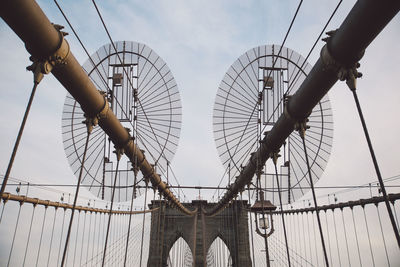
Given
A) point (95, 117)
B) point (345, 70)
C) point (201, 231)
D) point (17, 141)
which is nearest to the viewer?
point (17, 141)

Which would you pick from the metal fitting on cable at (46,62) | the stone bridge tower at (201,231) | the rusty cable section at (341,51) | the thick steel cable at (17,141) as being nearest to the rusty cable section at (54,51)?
the metal fitting on cable at (46,62)

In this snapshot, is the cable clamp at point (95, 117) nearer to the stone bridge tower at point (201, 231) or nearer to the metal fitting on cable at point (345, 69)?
the metal fitting on cable at point (345, 69)

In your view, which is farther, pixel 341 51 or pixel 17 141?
pixel 341 51

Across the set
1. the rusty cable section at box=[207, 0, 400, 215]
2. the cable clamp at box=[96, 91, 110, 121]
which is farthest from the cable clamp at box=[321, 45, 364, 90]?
the cable clamp at box=[96, 91, 110, 121]

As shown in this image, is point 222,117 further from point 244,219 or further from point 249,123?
point 244,219

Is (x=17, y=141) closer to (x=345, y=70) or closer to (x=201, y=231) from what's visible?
(x=345, y=70)

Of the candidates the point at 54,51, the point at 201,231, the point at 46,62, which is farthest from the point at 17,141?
the point at 201,231

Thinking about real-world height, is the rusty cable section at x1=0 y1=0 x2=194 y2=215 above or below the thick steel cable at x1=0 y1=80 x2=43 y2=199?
above

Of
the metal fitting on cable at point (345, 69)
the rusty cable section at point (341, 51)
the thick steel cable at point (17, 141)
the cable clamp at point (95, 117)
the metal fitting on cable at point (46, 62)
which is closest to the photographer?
the thick steel cable at point (17, 141)

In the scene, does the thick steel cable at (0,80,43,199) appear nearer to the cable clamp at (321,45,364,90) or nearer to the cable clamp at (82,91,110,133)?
the cable clamp at (82,91,110,133)

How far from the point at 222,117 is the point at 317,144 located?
15.4 ft

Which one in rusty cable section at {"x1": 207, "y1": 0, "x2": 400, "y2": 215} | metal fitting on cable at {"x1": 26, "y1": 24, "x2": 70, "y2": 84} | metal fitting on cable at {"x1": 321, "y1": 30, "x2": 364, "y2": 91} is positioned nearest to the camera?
rusty cable section at {"x1": 207, "y1": 0, "x2": 400, "y2": 215}

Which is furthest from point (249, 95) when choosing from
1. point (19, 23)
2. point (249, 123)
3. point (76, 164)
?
point (19, 23)

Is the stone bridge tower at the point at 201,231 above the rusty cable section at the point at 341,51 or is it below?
above
